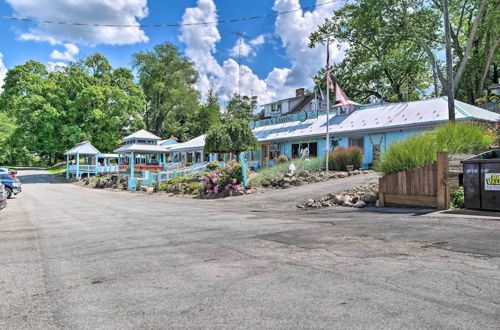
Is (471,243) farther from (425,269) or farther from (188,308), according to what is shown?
(188,308)

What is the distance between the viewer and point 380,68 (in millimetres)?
40625

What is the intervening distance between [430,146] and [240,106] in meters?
63.2

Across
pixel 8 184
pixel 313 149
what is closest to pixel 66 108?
pixel 8 184

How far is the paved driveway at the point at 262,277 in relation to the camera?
3334mm

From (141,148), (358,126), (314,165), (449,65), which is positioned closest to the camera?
(449,65)

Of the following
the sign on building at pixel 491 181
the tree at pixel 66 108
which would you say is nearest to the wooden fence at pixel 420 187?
the sign on building at pixel 491 181

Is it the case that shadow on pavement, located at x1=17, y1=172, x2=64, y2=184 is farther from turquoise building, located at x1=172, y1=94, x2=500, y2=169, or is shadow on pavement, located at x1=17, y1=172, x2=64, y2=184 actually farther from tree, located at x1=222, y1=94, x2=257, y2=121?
tree, located at x1=222, y1=94, x2=257, y2=121

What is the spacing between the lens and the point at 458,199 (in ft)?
32.0

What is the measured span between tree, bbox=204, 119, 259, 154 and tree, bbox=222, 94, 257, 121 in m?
43.4

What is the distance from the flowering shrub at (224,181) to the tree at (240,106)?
52.7 meters

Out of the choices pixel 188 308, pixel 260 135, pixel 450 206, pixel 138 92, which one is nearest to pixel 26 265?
pixel 188 308

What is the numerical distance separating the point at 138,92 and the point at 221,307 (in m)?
54.1

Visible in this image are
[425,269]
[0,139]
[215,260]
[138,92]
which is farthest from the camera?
[0,139]

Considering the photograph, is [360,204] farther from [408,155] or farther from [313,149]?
[313,149]
